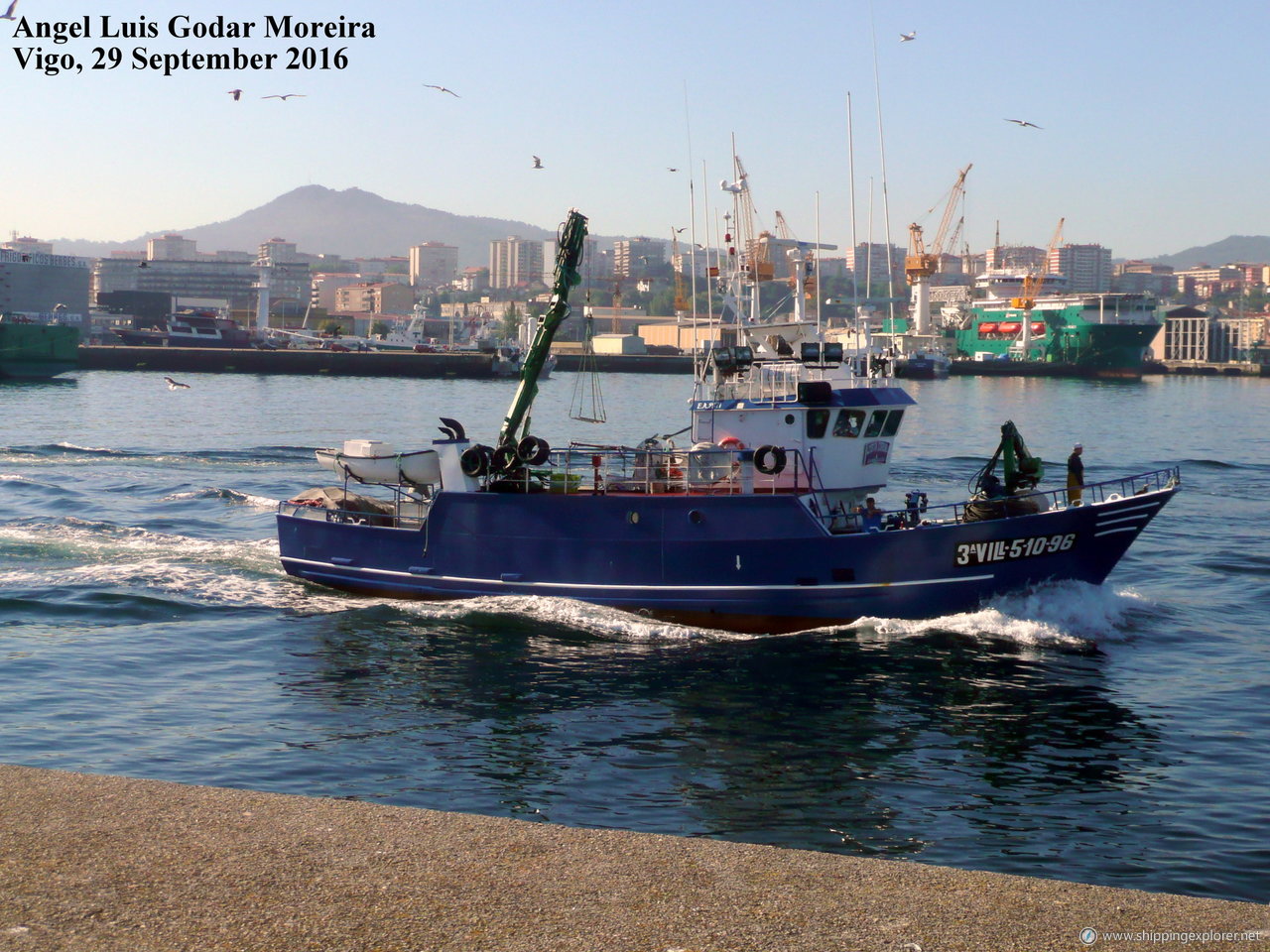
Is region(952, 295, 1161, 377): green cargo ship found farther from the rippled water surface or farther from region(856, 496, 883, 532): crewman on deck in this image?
region(856, 496, 883, 532): crewman on deck

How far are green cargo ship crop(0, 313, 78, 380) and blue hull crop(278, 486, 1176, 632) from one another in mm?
80778

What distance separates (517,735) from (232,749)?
3.33 meters

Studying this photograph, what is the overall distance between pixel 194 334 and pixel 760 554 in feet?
412

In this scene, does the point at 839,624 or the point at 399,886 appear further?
the point at 839,624

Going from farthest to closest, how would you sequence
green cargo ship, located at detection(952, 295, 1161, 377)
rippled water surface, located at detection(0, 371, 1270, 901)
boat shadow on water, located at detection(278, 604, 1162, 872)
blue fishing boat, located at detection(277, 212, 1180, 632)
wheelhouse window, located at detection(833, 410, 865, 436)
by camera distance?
green cargo ship, located at detection(952, 295, 1161, 377) < wheelhouse window, located at detection(833, 410, 865, 436) < blue fishing boat, located at detection(277, 212, 1180, 632) < boat shadow on water, located at detection(278, 604, 1162, 872) < rippled water surface, located at detection(0, 371, 1270, 901)

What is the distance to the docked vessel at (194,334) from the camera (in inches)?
5192

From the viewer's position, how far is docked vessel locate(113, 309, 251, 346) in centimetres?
13188

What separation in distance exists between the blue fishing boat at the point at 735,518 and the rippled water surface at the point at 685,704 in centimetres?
53

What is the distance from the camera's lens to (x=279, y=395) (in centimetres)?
8162

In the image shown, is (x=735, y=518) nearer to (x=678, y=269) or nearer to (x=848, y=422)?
(x=848, y=422)

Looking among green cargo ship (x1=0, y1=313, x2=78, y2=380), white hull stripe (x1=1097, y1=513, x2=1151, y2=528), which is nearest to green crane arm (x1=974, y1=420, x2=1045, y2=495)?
white hull stripe (x1=1097, y1=513, x2=1151, y2=528)

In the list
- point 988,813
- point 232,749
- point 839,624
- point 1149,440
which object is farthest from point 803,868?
point 1149,440

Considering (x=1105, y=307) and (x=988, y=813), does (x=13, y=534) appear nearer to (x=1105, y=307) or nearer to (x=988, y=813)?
(x=988, y=813)
